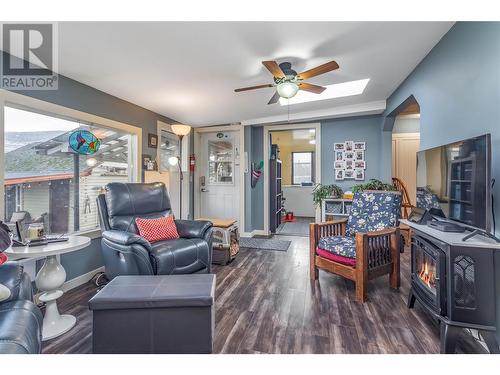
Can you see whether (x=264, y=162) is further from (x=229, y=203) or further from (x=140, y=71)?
(x=140, y=71)

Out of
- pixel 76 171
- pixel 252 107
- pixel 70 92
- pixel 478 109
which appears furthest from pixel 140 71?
pixel 478 109

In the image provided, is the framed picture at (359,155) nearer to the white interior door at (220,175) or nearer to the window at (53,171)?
the white interior door at (220,175)

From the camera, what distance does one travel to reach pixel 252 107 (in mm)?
3926

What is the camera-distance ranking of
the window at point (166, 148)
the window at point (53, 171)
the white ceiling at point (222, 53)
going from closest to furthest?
the white ceiling at point (222, 53) < the window at point (53, 171) < the window at point (166, 148)

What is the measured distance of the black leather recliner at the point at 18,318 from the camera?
40.2 inches

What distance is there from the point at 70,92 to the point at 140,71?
32.8 inches

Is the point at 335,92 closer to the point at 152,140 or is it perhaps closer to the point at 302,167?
the point at 152,140

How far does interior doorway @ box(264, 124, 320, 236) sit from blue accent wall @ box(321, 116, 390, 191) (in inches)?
34.7

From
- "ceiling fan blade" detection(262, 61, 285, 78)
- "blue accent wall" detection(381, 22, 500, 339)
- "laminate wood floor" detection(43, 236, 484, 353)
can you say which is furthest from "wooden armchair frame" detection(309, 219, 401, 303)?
"ceiling fan blade" detection(262, 61, 285, 78)

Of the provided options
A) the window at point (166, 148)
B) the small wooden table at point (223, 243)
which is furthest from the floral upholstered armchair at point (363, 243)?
the window at point (166, 148)

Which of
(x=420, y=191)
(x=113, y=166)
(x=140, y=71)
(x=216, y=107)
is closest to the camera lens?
(x=420, y=191)

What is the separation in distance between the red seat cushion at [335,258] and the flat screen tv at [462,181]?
79 centimetres

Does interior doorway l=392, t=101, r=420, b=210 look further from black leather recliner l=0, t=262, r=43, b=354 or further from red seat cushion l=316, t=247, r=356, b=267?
black leather recliner l=0, t=262, r=43, b=354

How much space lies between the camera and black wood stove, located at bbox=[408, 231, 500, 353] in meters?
1.43
